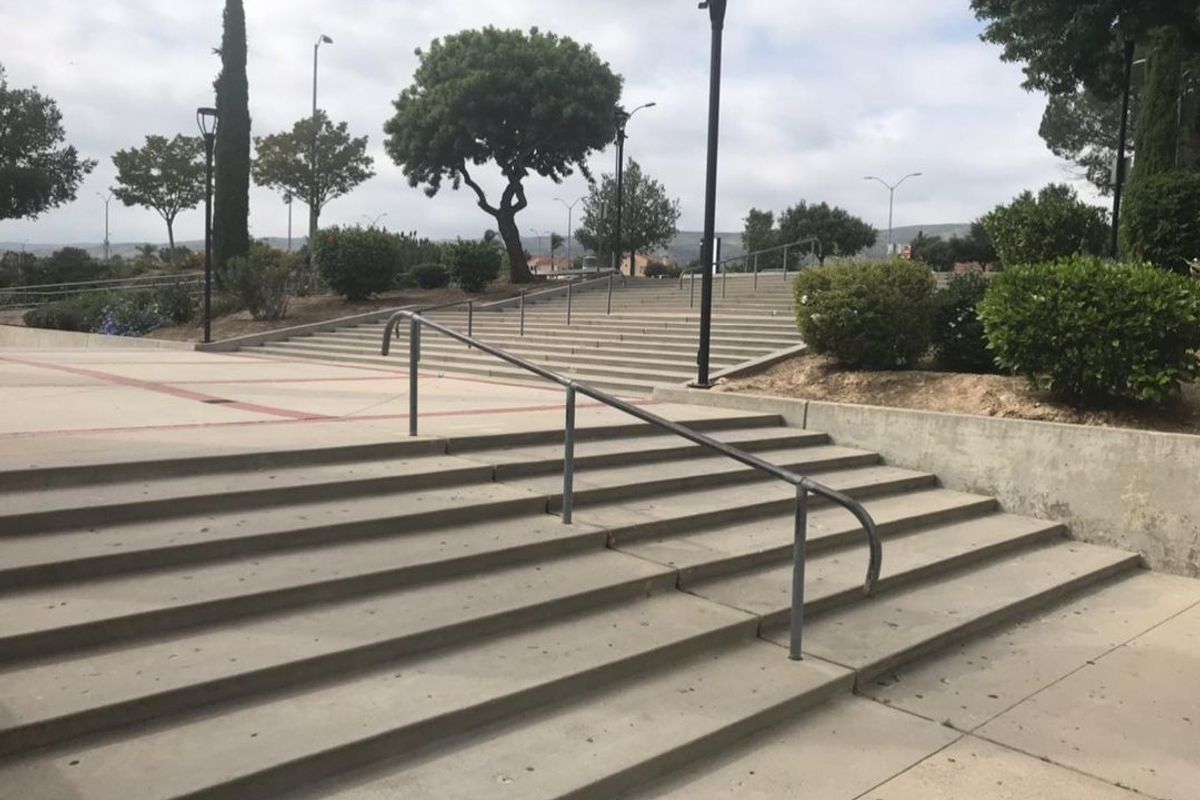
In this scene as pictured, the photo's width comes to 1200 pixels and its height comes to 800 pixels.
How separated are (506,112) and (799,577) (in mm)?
24155

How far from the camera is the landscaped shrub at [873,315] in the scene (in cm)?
874

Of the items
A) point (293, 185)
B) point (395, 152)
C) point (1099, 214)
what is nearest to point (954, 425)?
point (1099, 214)

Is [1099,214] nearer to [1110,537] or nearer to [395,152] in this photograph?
[1110,537]

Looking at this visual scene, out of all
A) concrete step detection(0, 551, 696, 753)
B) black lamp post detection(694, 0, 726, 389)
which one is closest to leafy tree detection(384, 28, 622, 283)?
black lamp post detection(694, 0, 726, 389)

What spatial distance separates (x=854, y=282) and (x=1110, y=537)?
3.57m

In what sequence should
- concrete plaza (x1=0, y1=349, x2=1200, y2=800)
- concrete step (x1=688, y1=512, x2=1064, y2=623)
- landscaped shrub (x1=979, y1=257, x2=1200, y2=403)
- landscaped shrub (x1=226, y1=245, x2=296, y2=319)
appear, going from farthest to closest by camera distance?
1. landscaped shrub (x1=226, y1=245, x2=296, y2=319)
2. landscaped shrub (x1=979, y1=257, x2=1200, y2=403)
3. concrete step (x1=688, y1=512, x2=1064, y2=623)
4. concrete plaza (x1=0, y1=349, x2=1200, y2=800)

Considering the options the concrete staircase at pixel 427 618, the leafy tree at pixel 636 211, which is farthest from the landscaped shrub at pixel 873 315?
the leafy tree at pixel 636 211

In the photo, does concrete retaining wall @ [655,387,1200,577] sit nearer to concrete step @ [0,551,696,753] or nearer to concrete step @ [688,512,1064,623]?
concrete step @ [688,512,1064,623]

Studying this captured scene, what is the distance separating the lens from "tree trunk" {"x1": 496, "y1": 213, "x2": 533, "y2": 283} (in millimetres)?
26297

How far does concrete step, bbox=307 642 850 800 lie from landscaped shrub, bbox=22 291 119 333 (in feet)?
70.2

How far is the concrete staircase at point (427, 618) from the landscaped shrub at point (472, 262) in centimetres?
1762

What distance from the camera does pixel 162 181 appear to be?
48781mm

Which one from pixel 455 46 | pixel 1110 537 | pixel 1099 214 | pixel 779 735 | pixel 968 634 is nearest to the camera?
pixel 779 735

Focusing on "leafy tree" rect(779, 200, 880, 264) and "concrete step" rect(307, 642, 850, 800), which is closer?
"concrete step" rect(307, 642, 850, 800)
